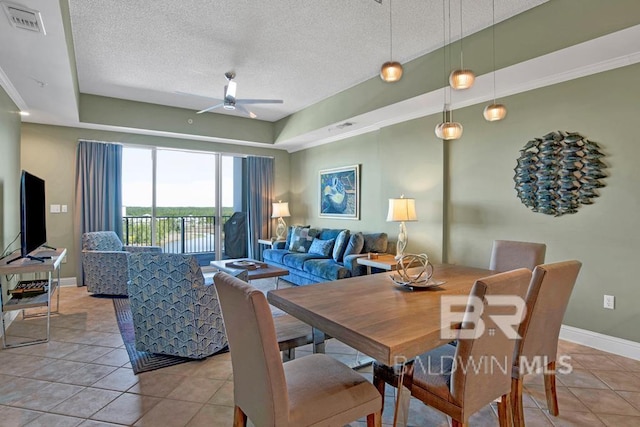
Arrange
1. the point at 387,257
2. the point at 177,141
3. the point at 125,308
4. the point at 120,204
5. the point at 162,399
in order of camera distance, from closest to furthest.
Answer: the point at 162,399
the point at 125,308
the point at 387,257
the point at 120,204
the point at 177,141

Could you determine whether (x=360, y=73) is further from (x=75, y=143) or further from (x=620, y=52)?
(x=75, y=143)

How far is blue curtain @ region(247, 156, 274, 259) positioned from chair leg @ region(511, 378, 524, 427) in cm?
551

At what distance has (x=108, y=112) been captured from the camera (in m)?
5.16

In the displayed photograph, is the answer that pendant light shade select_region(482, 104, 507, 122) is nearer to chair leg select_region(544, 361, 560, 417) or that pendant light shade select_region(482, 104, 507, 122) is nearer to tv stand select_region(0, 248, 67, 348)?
chair leg select_region(544, 361, 560, 417)

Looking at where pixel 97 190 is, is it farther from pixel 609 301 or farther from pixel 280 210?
pixel 609 301

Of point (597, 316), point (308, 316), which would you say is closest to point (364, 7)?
point (308, 316)

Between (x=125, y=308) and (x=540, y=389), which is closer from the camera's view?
(x=540, y=389)

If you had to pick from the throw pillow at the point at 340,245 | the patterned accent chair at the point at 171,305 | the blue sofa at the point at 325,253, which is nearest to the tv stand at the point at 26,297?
the patterned accent chair at the point at 171,305

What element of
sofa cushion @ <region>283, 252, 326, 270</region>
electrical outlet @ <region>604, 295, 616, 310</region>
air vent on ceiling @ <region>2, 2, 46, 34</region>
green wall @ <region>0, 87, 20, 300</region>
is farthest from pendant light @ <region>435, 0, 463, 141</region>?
green wall @ <region>0, 87, 20, 300</region>

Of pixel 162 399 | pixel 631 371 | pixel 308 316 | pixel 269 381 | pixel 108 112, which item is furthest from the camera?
pixel 108 112

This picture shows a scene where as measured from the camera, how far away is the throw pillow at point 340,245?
498cm

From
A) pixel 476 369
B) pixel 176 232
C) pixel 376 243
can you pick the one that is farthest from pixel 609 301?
pixel 176 232

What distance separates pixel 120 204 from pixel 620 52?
6499 mm

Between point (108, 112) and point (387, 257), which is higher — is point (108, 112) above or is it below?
above
